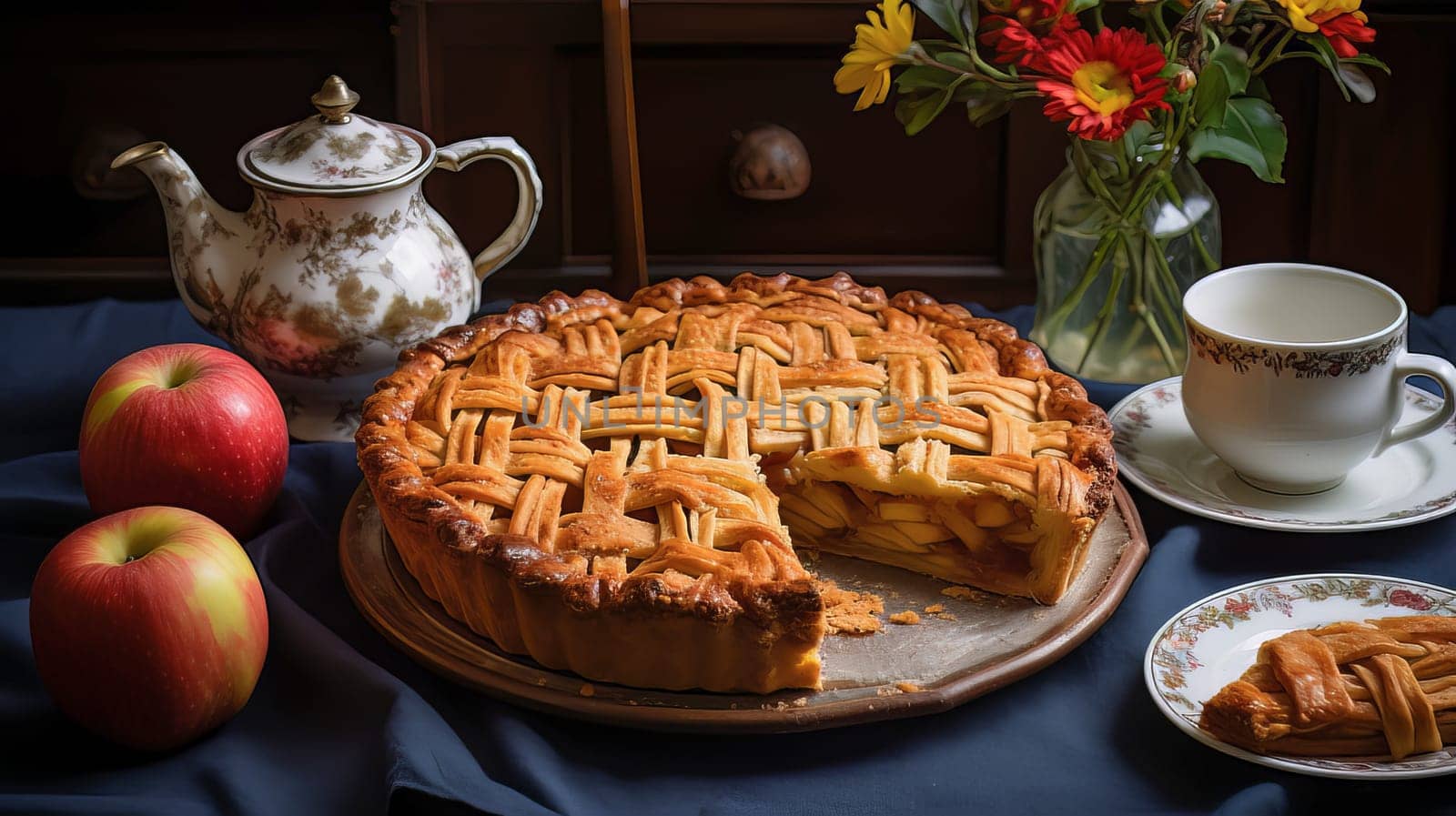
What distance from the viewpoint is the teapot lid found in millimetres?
1838

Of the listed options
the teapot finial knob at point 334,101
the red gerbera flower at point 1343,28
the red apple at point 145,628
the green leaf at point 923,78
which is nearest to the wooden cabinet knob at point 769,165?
the green leaf at point 923,78

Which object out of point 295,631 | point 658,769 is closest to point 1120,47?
point 658,769

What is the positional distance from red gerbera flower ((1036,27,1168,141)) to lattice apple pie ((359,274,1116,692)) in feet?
1.09

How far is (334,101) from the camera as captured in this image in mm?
1863

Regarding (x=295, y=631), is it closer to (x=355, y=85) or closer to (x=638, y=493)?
(x=638, y=493)

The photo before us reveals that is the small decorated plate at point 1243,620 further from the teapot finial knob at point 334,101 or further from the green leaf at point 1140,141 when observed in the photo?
the teapot finial knob at point 334,101

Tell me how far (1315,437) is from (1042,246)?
51cm

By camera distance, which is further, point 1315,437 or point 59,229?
point 59,229

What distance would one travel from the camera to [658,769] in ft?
4.51

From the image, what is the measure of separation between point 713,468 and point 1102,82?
63 centimetres

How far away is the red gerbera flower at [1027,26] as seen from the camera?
5.49 feet

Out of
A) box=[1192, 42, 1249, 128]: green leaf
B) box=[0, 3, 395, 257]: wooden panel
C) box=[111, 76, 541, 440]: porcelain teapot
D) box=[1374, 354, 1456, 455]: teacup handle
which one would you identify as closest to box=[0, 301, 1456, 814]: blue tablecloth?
box=[1374, 354, 1456, 455]: teacup handle

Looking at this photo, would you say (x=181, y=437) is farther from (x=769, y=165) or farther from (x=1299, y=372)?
(x=1299, y=372)

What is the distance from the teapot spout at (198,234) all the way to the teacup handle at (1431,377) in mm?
1426
